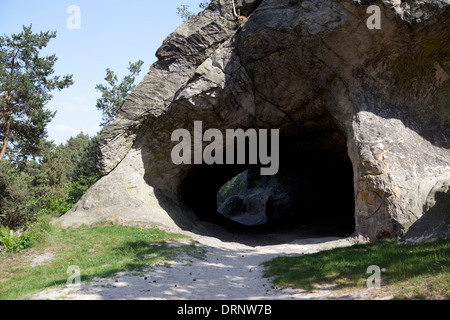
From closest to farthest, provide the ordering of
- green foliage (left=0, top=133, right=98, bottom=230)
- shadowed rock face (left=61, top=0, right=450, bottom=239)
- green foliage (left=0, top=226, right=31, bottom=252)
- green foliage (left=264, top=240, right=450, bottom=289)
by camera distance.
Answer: green foliage (left=264, top=240, right=450, bottom=289), shadowed rock face (left=61, top=0, right=450, bottom=239), green foliage (left=0, top=226, right=31, bottom=252), green foliage (left=0, top=133, right=98, bottom=230)

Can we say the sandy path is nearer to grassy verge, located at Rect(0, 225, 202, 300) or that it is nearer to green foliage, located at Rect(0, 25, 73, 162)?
grassy verge, located at Rect(0, 225, 202, 300)

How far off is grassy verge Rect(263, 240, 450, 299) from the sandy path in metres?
0.46

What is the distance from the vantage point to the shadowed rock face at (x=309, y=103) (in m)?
11.7

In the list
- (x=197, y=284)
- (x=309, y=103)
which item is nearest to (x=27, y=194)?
(x=197, y=284)

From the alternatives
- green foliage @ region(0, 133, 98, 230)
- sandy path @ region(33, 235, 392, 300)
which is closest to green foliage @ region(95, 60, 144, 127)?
green foliage @ region(0, 133, 98, 230)

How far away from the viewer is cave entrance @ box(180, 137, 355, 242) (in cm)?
2006

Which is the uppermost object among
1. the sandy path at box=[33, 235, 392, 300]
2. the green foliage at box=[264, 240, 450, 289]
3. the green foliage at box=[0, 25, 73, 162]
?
the green foliage at box=[0, 25, 73, 162]

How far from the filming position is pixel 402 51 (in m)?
12.7

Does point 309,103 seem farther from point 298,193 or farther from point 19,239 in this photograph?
point 19,239

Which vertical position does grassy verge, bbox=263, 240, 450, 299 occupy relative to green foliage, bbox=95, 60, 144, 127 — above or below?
below

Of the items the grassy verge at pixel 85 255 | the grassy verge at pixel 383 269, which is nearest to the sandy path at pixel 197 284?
the grassy verge at pixel 383 269

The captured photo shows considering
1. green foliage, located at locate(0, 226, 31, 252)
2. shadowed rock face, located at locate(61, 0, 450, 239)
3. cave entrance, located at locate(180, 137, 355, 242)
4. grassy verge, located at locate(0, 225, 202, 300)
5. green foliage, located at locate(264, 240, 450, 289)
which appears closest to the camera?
green foliage, located at locate(264, 240, 450, 289)

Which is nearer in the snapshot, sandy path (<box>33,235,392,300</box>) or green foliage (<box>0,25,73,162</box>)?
sandy path (<box>33,235,392,300</box>)

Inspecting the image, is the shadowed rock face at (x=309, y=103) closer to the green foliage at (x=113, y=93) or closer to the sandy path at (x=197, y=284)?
the sandy path at (x=197, y=284)
